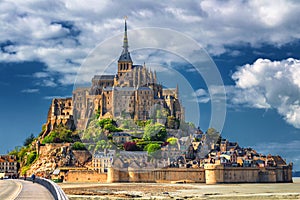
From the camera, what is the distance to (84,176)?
206ft

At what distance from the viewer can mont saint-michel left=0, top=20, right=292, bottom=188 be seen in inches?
2498

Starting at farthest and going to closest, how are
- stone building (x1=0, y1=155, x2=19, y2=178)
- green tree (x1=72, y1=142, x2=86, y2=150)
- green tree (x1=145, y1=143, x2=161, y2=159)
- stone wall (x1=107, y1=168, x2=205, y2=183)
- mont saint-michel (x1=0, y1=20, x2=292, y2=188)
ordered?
stone building (x1=0, y1=155, x2=19, y2=178) → green tree (x1=72, y1=142, x2=86, y2=150) → green tree (x1=145, y1=143, x2=161, y2=159) → mont saint-michel (x1=0, y1=20, x2=292, y2=188) → stone wall (x1=107, y1=168, x2=205, y2=183)

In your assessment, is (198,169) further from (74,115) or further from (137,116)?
(74,115)

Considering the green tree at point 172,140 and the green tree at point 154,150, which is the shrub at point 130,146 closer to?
the green tree at point 154,150

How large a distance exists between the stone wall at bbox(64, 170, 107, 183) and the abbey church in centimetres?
1925

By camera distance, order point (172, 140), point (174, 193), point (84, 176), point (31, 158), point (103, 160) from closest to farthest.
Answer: point (174, 193) → point (84, 176) → point (103, 160) → point (172, 140) → point (31, 158)

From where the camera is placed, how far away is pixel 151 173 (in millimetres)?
63469

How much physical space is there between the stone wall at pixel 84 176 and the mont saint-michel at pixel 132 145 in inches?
4.8

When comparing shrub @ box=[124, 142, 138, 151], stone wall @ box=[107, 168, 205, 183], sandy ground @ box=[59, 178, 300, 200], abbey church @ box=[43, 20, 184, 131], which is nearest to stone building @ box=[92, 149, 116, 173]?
shrub @ box=[124, 142, 138, 151]

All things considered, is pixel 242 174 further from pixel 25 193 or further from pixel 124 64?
pixel 25 193

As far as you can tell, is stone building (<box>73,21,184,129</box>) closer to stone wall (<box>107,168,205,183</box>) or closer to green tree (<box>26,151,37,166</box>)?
green tree (<box>26,151,37,166</box>)

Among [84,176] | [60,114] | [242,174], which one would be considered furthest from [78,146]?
[242,174]

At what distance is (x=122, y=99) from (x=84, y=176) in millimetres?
25161

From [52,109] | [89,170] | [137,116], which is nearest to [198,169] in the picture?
[89,170]
